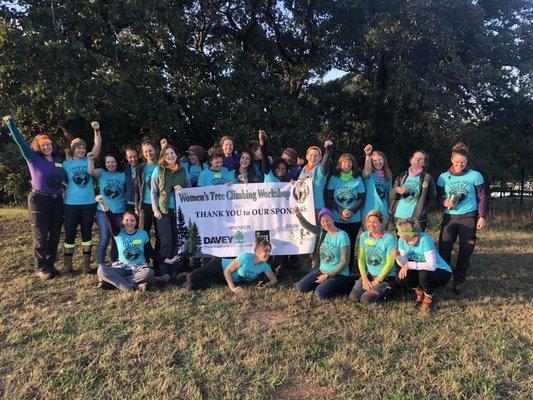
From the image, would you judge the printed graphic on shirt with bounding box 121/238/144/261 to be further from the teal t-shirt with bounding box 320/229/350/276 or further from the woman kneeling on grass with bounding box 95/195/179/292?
the teal t-shirt with bounding box 320/229/350/276

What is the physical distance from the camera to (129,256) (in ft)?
19.7

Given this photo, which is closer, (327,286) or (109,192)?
(327,286)

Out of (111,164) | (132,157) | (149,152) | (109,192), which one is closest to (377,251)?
(149,152)

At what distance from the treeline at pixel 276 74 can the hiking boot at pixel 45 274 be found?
3.33 meters

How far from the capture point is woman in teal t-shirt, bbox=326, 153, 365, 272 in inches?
240

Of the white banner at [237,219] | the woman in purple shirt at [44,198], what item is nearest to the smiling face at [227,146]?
the white banner at [237,219]

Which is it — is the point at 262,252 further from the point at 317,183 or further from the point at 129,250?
the point at 129,250

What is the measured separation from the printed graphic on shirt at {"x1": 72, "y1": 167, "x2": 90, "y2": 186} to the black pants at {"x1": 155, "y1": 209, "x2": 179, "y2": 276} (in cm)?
124

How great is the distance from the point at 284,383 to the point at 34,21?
866cm

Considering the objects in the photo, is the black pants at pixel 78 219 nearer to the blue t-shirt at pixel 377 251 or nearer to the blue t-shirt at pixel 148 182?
the blue t-shirt at pixel 148 182

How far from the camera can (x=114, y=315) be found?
496 centimetres

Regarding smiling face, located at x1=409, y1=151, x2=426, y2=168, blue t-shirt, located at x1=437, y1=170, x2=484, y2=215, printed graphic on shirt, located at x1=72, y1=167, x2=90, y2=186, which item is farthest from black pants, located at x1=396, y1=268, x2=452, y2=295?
printed graphic on shirt, located at x1=72, y1=167, x2=90, y2=186

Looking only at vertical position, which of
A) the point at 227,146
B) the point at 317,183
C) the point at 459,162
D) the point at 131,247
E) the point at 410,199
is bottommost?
the point at 131,247

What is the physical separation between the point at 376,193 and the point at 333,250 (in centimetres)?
114
